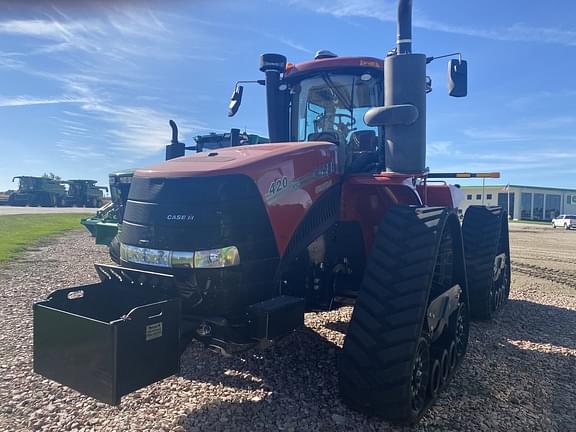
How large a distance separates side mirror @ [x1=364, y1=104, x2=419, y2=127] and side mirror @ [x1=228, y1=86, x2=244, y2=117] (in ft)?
6.58

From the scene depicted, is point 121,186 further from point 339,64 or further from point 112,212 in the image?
point 339,64

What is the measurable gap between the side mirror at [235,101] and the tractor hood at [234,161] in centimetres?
162

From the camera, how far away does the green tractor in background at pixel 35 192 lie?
42500 millimetres

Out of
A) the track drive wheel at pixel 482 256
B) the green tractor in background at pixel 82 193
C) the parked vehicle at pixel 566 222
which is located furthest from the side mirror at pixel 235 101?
the parked vehicle at pixel 566 222

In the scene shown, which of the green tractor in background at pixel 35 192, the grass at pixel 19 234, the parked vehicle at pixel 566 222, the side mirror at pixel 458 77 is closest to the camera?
the side mirror at pixel 458 77

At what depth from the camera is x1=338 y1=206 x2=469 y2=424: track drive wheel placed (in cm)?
331

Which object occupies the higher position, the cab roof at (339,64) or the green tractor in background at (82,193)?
the cab roof at (339,64)

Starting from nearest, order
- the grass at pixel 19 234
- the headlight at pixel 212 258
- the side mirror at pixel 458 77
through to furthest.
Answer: the headlight at pixel 212 258, the side mirror at pixel 458 77, the grass at pixel 19 234

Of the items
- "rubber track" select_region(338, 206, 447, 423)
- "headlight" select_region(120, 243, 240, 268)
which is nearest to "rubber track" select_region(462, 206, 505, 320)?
"rubber track" select_region(338, 206, 447, 423)

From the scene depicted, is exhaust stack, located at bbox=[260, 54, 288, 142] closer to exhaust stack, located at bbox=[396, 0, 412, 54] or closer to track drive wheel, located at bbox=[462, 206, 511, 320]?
exhaust stack, located at bbox=[396, 0, 412, 54]

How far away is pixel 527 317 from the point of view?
698 cm

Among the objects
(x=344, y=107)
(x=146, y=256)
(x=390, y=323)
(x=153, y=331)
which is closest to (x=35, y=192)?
(x=344, y=107)

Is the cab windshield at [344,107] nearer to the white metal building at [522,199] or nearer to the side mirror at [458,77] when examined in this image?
the side mirror at [458,77]

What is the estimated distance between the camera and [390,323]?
11.0 feet
